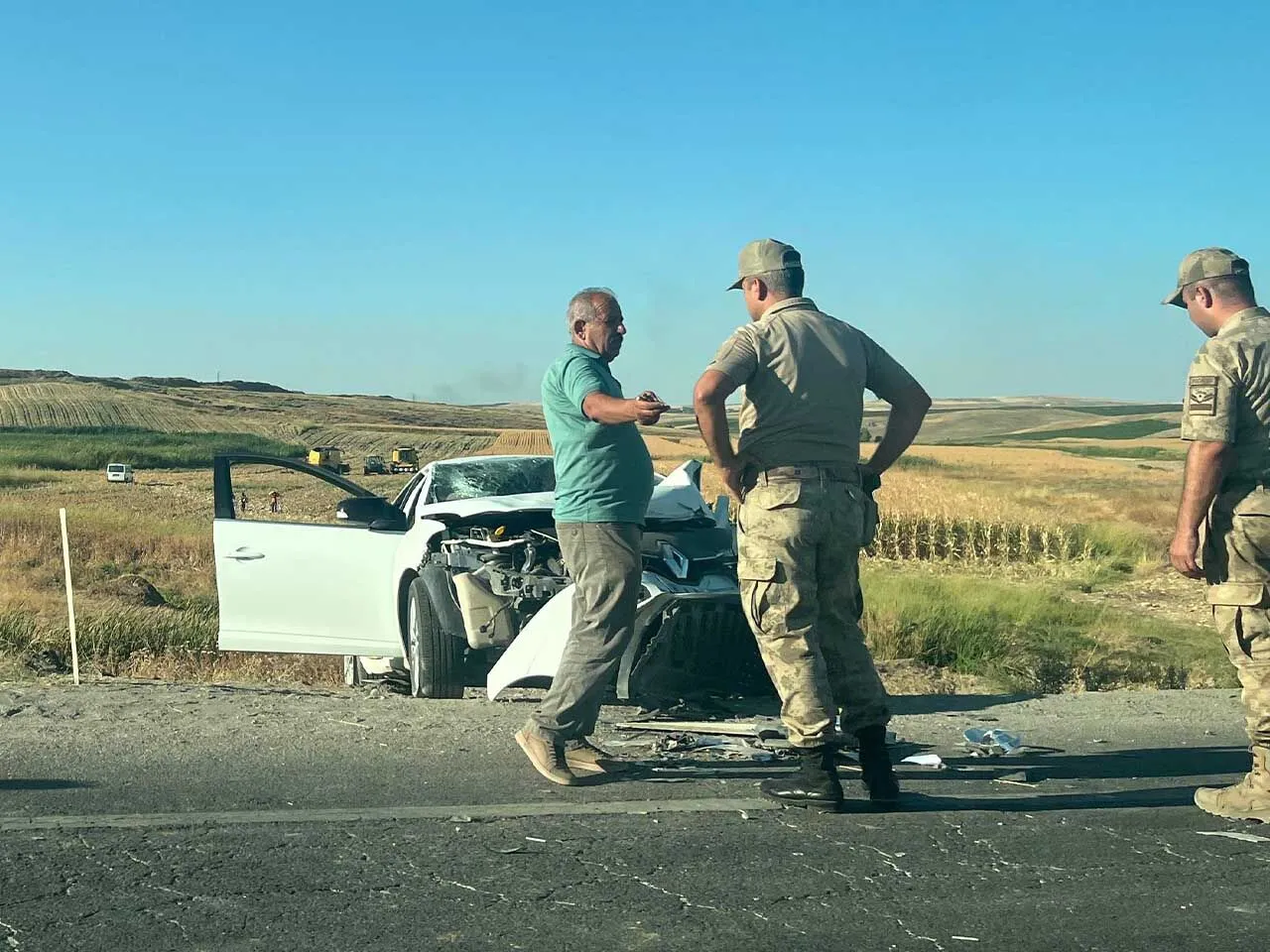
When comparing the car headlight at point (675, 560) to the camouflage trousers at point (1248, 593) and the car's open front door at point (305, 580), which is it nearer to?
the car's open front door at point (305, 580)

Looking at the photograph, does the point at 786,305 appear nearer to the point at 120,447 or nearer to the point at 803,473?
the point at 803,473

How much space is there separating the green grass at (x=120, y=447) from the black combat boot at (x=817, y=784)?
5323 cm

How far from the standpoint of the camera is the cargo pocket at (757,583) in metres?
4.95

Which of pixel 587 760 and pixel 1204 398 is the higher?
pixel 1204 398

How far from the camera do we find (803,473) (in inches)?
197

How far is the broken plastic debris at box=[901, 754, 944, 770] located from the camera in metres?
5.70

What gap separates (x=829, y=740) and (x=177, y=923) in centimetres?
226

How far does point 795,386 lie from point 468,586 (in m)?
2.86

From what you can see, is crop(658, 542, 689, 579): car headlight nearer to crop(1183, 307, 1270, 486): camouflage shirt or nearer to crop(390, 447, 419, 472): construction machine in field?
crop(1183, 307, 1270, 486): camouflage shirt

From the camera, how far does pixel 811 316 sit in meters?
5.10

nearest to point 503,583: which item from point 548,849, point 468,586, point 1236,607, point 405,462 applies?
point 468,586

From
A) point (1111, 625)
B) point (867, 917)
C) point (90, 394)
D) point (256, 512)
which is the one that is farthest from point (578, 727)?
point (90, 394)

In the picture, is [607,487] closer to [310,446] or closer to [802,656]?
[802,656]

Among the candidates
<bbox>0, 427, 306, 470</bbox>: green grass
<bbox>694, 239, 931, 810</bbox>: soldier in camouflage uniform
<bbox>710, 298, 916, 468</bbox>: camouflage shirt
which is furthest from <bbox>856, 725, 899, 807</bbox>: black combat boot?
<bbox>0, 427, 306, 470</bbox>: green grass
